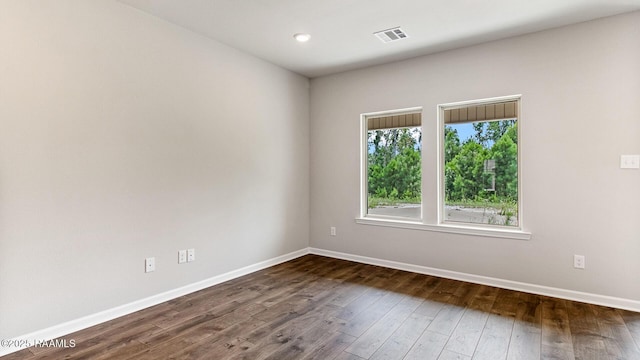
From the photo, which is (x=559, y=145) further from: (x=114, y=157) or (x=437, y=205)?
(x=114, y=157)

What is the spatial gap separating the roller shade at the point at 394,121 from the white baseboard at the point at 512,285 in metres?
1.75

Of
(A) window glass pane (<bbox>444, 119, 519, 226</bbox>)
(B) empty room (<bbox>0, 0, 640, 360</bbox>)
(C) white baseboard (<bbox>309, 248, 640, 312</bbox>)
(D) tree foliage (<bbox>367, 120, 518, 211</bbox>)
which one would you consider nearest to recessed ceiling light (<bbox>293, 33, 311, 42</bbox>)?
(B) empty room (<bbox>0, 0, 640, 360</bbox>)

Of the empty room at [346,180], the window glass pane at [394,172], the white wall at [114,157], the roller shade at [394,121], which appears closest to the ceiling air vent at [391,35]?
the empty room at [346,180]

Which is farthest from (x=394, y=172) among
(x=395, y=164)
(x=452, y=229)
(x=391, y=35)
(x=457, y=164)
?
(x=391, y=35)

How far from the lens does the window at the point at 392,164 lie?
4.09 m

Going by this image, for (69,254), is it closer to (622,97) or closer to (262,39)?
(262,39)

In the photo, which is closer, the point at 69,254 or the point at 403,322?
the point at 69,254

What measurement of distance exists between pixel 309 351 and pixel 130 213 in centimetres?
186

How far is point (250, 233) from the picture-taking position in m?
3.91

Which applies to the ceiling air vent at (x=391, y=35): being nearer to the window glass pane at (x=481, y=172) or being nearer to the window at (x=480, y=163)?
the window at (x=480, y=163)

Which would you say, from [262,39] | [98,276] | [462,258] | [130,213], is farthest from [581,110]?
[98,276]

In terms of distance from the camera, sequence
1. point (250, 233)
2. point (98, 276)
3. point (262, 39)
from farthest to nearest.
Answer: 1. point (250, 233)
2. point (262, 39)
3. point (98, 276)

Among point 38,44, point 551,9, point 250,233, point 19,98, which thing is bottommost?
point 250,233

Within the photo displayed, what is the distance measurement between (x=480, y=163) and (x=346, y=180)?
66.4 inches
